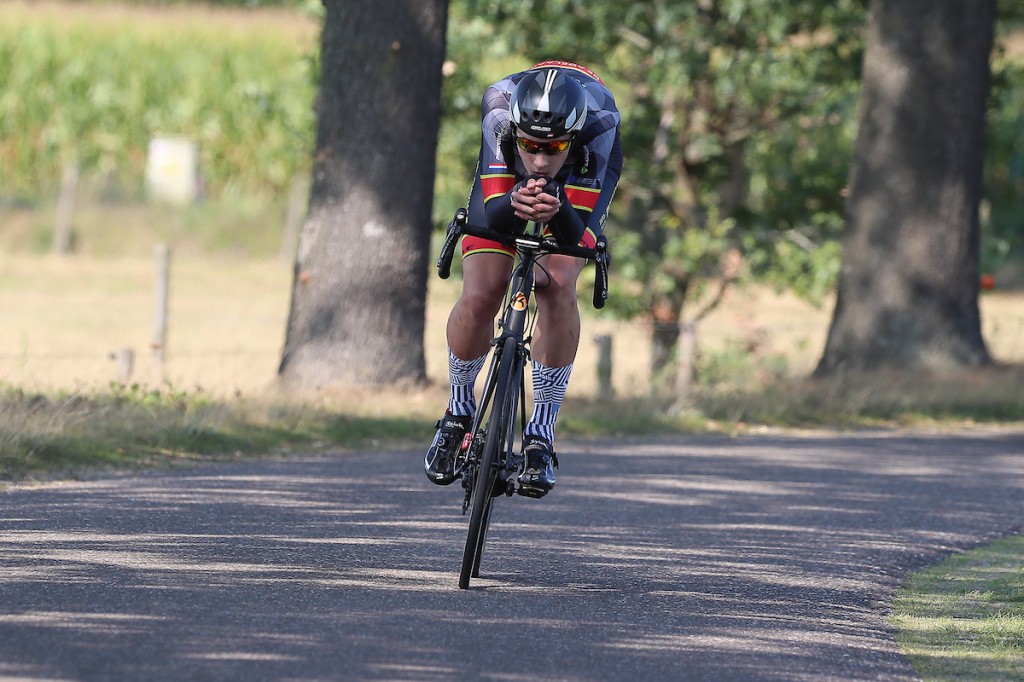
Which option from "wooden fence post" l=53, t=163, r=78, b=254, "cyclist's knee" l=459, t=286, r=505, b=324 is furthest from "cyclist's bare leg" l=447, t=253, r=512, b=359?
"wooden fence post" l=53, t=163, r=78, b=254

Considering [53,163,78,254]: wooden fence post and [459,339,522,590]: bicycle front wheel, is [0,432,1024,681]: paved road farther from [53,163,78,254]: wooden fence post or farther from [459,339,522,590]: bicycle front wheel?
[53,163,78,254]: wooden fence post

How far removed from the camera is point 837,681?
612cm

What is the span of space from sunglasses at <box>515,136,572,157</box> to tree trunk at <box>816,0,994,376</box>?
9.96 m

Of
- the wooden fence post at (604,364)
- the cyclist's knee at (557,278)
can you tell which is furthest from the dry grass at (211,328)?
the cyclist's knee at (557,278)

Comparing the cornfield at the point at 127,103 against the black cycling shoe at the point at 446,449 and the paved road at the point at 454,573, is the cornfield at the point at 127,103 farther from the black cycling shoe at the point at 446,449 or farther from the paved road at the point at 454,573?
the black cycling shoe at the point at 446,449

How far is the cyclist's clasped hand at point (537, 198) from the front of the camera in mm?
7035

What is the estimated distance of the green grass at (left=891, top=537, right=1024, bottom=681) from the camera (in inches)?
261

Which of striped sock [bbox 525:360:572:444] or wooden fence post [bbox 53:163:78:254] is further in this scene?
wooden fence post [bbox 53:163:78:254]

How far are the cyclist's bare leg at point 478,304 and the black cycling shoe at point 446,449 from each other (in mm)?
301

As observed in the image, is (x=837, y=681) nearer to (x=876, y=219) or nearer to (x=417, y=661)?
(x=417, y=661)

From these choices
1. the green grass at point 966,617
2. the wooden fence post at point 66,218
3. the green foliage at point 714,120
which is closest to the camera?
the green grass at point 966,617

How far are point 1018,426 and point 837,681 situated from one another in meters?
10.2

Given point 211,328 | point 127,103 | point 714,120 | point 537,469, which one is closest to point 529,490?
point 537,469

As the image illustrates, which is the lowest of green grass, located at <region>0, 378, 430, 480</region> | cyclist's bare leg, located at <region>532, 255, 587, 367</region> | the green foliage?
green grass, located at <region>0, 378, 430, 480</region>
